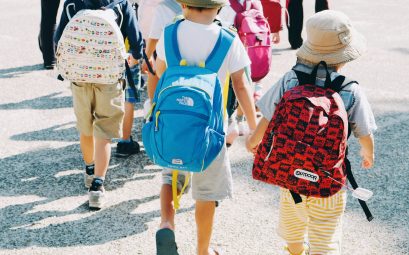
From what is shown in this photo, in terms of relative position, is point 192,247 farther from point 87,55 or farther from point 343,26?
point 343,26

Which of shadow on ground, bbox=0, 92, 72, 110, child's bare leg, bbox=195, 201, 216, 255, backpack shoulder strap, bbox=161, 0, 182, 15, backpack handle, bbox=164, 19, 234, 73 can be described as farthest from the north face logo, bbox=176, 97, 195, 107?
shadow on ground, bbox=0, 92, 72, 110

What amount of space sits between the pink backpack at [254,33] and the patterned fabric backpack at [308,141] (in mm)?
1926

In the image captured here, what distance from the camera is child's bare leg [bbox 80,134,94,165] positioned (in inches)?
167

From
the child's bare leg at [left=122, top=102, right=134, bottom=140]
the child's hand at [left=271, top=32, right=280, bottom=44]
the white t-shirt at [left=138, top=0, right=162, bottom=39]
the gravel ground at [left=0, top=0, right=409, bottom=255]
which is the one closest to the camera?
the gravel ground at [left=0, top=0, right=409, bottom=255]

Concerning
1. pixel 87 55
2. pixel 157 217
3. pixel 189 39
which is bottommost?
pixel 157 217

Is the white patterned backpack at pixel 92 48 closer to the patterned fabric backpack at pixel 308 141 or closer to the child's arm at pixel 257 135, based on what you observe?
the child's arm at pixel 257 135

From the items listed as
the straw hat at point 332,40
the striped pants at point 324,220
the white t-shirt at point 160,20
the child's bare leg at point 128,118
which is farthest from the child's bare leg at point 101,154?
the straw hat at point 332,40

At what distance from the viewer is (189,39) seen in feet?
10.1

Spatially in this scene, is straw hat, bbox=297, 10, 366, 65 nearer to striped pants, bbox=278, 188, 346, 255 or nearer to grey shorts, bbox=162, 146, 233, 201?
striped pants, bbox=278, 188, 346, 255

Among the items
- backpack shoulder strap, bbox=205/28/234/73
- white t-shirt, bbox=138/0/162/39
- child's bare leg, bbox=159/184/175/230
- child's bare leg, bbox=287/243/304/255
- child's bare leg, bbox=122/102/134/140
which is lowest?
child's bare leg, bbox=122/102/134/140

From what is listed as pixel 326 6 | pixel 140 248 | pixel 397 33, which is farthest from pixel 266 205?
pixel 397 33

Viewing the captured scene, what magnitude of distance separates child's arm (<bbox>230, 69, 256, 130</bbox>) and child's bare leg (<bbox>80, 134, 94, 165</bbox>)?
139 cm

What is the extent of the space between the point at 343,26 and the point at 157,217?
1886 millimetres

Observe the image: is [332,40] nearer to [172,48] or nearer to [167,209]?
[172,48]
